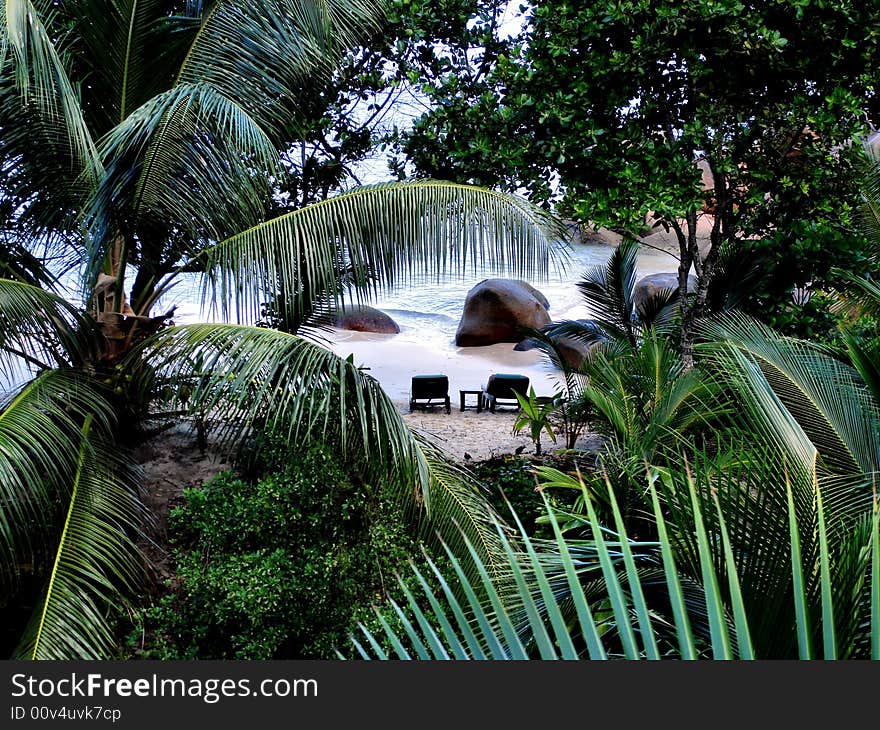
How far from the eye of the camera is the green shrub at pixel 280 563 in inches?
182

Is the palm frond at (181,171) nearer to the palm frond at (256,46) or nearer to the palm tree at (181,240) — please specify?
the palm tree at (181,240)

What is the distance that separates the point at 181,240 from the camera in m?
5.71

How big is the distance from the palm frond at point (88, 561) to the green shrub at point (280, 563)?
1.19ft

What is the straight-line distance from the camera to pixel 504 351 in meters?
14.9

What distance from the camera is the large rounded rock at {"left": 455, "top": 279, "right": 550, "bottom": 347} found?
15.1 m

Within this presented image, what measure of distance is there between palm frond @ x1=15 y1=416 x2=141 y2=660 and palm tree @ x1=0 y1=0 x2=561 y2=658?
0.05 feet

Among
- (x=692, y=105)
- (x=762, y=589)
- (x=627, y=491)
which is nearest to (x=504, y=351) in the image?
(x=692, y=105)

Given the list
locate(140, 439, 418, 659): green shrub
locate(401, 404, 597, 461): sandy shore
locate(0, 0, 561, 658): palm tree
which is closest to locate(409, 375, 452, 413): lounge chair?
locate(401, 404, 597, 461): sandy shore

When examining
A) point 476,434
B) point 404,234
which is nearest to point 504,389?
point 476,434

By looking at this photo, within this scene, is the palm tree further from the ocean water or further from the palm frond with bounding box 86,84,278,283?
the ocean water

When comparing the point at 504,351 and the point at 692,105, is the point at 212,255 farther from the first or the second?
the point at 504,351

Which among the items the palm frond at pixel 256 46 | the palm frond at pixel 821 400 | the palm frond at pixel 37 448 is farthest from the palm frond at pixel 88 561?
the palm frond at pixel 821 400

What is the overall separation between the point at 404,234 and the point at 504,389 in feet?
16.8

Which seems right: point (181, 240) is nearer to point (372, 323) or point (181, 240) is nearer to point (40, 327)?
point (40, 327)
